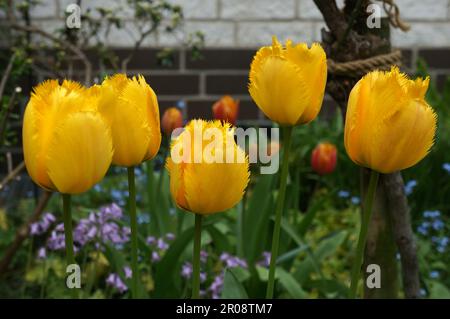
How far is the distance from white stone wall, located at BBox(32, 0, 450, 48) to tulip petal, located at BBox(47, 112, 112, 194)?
3325 millimetres

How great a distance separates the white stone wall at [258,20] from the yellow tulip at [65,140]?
329 cm

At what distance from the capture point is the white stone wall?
13.0 feet

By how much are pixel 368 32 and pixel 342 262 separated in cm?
146

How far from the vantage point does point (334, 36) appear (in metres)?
1.37

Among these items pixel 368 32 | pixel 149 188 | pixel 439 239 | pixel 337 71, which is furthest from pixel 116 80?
pixel 439 239

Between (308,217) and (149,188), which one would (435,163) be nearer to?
(308,217)

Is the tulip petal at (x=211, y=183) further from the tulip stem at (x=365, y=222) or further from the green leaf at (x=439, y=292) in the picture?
the green leaf at (x=439, y=292)

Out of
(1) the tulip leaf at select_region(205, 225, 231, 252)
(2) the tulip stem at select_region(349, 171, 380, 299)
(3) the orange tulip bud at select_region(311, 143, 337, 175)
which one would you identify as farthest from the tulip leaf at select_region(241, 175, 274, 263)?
(2) the tulip stem at select_region(349, 171, 380, 299)

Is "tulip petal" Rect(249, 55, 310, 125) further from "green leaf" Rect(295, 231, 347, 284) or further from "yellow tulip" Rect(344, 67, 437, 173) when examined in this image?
"green leaf" Rect(295, 231, 347, 284)

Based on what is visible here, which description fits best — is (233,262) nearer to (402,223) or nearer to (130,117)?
(402,223)

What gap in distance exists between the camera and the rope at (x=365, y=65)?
1242mm

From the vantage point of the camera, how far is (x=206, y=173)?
0.70 m

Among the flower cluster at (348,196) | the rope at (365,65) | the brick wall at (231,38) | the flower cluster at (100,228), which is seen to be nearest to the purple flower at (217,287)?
the flower cluster at (100,228)

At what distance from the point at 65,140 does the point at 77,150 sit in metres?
0.01
